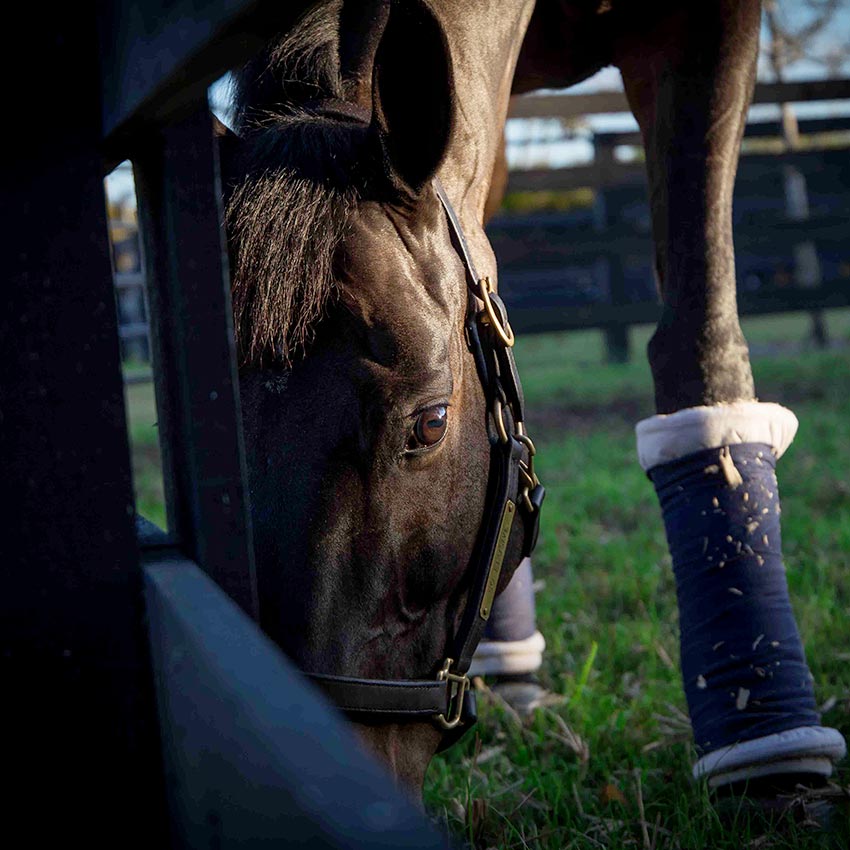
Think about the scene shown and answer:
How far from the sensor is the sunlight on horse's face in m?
1.31

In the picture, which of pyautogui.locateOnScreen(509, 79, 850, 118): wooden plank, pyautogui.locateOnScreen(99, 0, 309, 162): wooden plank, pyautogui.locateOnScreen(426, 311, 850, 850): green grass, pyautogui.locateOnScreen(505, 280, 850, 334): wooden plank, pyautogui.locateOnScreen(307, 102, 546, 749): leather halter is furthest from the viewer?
pyautogui.locateOnScreen(509, 79, 850, 118): wooden plank

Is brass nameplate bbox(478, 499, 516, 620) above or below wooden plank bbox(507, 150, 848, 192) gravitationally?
below

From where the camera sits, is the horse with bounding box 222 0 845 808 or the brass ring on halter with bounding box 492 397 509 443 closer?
the horse with bounding box 222 0 845 808

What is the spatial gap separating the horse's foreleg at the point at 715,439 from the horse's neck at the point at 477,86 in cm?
36

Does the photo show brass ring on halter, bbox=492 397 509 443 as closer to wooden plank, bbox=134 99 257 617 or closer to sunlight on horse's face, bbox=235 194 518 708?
sunlight on horse's face, bbox=235 194 518 708

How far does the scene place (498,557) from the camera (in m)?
1.54

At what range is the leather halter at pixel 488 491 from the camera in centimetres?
149

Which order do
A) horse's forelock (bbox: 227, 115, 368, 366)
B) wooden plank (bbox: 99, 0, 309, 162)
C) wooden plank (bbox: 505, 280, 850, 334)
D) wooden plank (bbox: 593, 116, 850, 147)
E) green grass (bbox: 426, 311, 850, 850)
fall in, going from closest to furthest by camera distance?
1. wooden plank (bbox: 99, 0, 309, 162)
2. horse's forelock (bbox: 227, 115, 368, 366)
3. green grass (bbox: 426, 311, 850, 850)
4. wooden plank (bbox: 505, 280, 850, 334)
5. wooden plank (bbox: 593, 116, 850, 147)

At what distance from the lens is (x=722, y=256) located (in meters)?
1.91

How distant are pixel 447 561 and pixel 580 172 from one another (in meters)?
7.86

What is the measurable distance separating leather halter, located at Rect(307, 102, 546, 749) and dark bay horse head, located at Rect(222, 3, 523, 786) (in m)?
0.02

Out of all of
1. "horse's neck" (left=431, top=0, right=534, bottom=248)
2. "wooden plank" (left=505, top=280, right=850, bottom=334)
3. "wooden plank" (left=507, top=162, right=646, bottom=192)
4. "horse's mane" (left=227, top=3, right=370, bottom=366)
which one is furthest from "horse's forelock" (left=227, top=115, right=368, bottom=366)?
"wooden plank" (left=507, top=162, right=646, bottom=192)

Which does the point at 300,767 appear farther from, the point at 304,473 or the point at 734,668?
the point at 734,668

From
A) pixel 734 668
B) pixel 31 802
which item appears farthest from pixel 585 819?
pixel 31 802
